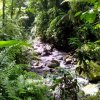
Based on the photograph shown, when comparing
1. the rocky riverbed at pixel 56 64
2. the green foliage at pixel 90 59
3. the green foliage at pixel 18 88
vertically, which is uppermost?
the green foliage at pixel 18 88

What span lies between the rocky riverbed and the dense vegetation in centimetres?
34

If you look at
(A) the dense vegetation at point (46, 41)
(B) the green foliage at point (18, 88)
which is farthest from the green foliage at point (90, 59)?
(B) the green foliage at point (18, 88)

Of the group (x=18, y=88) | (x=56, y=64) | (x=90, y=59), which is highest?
(x=18, y=88)

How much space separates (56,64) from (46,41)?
551 cm

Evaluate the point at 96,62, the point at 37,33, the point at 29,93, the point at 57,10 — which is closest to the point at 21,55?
the point at 96,62

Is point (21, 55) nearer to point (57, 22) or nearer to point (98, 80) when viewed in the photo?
point (98, 80)

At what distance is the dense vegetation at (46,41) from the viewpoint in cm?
304

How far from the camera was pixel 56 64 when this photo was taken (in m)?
9.75

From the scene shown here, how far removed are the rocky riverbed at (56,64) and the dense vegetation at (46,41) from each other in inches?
13.5

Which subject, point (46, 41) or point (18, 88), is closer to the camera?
point (18, 88)

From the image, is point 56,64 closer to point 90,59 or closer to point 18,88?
point 90,59

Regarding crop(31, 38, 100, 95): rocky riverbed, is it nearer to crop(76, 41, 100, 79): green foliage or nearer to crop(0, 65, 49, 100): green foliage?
crop(76, 41, 100, 79): green foliage

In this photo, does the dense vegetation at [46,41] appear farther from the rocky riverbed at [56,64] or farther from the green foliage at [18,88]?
the rocky riverbed at [56,64]

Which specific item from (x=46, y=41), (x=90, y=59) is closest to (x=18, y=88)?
(x=90, y=59)
